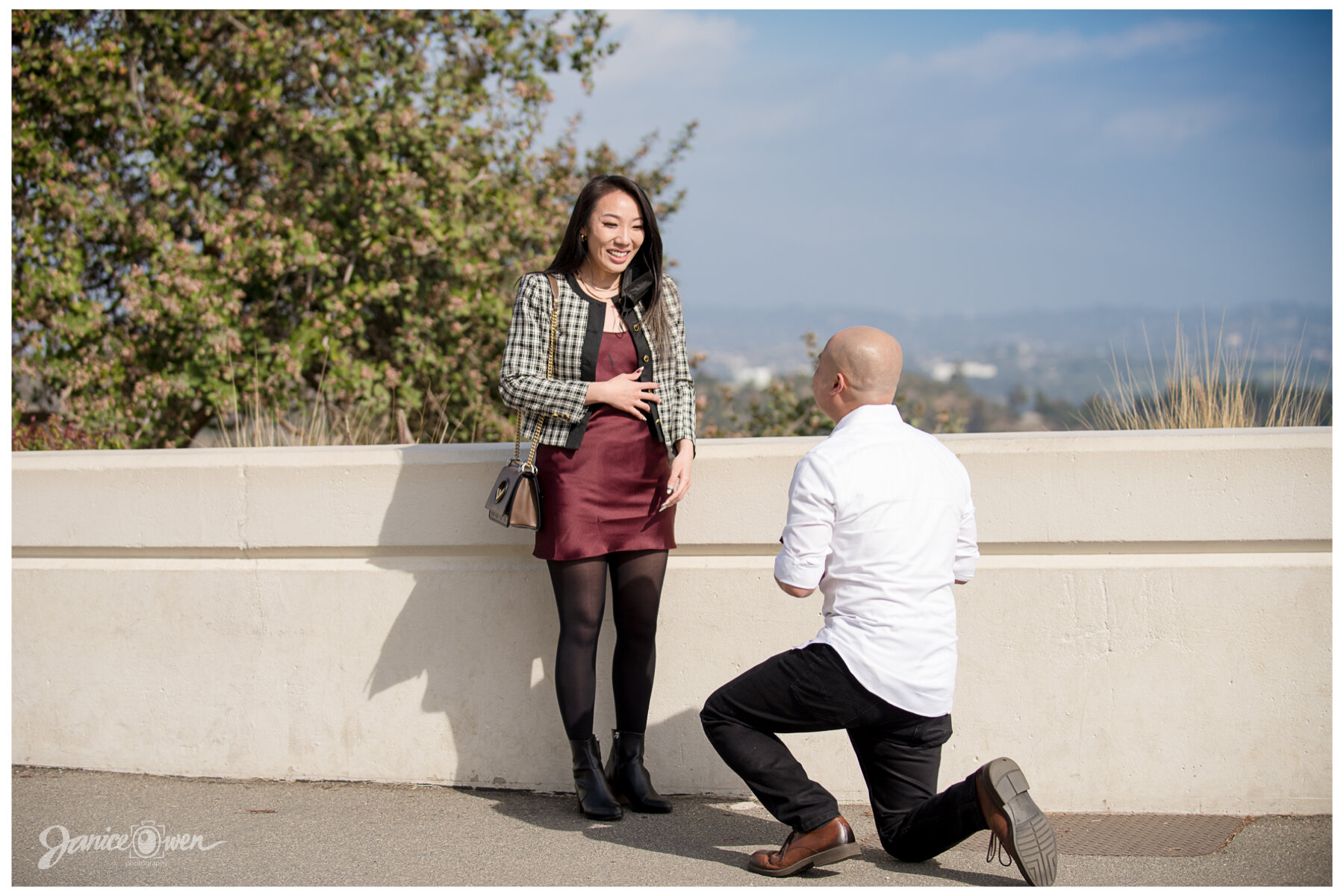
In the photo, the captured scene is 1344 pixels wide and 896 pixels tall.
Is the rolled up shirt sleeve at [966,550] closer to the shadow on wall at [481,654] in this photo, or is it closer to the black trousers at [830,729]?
the black trousers at [830,729]

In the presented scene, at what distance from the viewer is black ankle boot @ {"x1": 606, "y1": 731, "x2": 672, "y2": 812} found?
137 inches

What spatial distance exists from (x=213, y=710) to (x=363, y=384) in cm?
320

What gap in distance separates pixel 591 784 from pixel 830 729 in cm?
94

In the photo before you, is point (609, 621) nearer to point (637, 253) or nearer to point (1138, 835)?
point (637, 253)

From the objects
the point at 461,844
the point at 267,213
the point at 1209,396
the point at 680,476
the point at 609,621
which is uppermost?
the point at 267,213

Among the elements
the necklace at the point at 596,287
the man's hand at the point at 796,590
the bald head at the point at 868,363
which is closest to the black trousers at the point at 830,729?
the man's hand at the point at 796,590

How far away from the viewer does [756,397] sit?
7.97m

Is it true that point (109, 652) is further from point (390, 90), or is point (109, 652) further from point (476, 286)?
point (390, 90)

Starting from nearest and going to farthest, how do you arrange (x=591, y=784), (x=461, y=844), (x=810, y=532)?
(x=810, y=532) < (x=461, y=844) < (x=591, y=784)

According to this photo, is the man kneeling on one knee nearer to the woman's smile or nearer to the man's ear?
the man's ear

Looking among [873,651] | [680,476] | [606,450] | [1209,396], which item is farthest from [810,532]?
[1209,396]

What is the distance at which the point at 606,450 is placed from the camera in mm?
3369

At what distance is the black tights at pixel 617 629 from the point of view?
3.38 m

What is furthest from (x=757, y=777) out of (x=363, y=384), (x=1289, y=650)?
(x=363, y=384)
